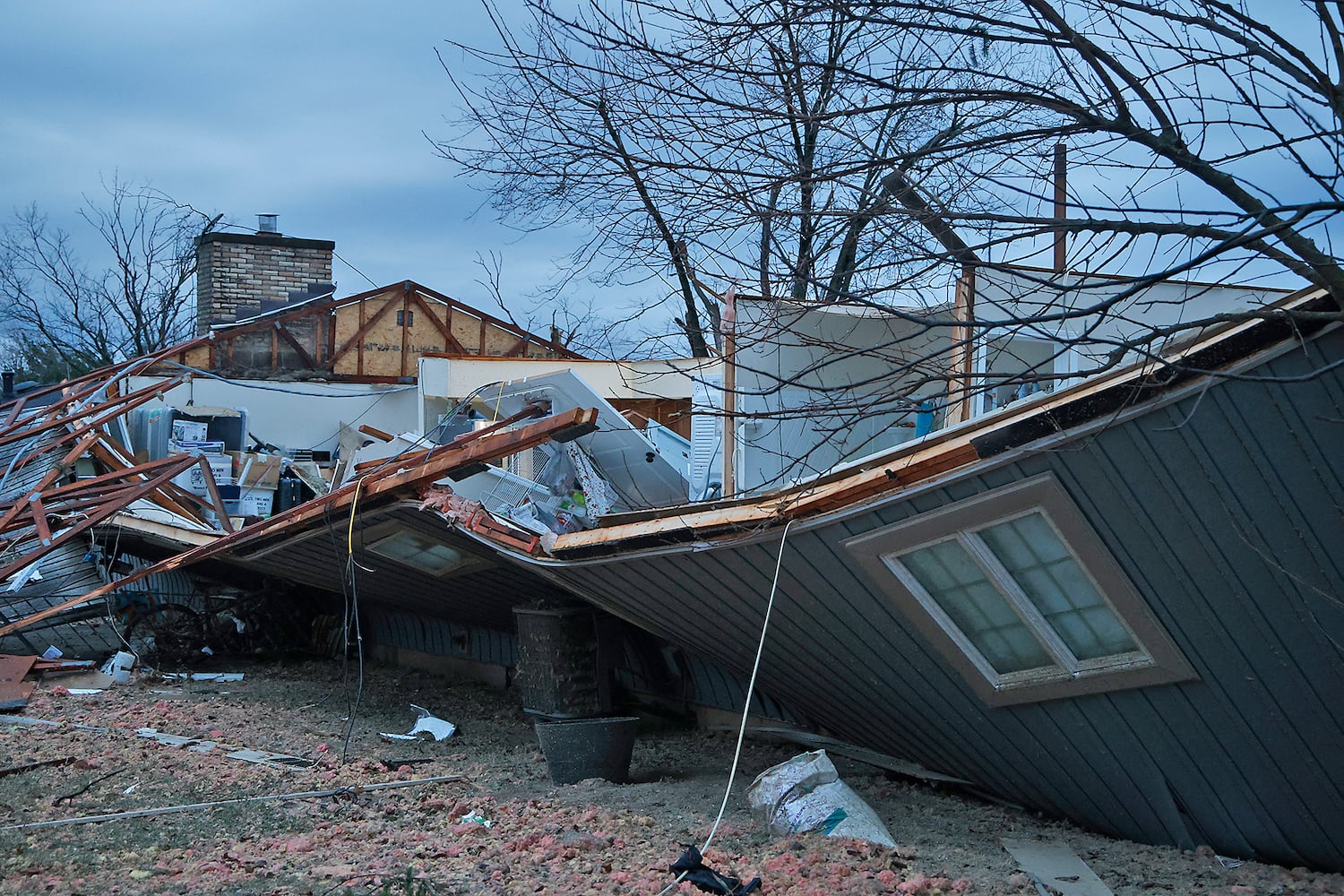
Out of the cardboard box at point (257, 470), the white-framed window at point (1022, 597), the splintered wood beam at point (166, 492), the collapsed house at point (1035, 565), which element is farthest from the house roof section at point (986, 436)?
the cardboard box at point (257, 470)

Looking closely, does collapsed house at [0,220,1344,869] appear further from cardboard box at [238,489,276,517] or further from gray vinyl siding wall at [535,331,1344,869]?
cardboard box at [238,489,276,517]

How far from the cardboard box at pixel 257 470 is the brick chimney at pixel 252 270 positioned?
9942mm

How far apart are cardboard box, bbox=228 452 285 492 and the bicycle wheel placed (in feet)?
9.79

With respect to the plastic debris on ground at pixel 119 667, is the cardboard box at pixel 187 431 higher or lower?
higher

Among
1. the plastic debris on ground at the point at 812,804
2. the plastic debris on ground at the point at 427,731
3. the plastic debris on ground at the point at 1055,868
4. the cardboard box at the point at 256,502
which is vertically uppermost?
the cardboard box at the point at 256,502

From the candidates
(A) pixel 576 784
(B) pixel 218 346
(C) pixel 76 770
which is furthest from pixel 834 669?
(B) pixel 218 346

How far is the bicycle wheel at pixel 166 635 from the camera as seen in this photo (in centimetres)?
1446

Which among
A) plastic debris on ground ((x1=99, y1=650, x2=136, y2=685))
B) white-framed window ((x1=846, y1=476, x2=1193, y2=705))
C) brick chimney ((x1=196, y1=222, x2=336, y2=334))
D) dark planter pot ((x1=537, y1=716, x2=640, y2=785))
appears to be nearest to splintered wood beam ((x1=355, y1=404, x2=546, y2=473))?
dark planter pot ((x1=537, y1=716, x2=640, y2=785))

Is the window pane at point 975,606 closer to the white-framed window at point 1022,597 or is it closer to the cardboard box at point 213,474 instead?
the white-framed window at point 1022,597

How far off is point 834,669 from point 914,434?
3.69 metres

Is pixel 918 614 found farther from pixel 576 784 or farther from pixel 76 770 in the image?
pixel 76 770

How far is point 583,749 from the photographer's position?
8.42 m

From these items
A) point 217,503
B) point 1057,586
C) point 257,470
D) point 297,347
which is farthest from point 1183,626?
point 297,347

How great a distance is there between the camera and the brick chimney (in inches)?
1085
